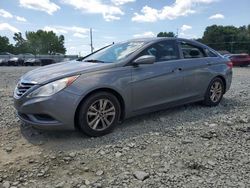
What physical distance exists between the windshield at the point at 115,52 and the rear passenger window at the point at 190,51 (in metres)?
1.00

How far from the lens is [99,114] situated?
474cm

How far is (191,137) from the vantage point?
15.6ft

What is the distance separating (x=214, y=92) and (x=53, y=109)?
3661mm

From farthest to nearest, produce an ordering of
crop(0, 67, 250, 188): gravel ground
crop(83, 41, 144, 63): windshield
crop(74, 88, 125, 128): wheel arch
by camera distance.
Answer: crop(83, 41, 144, 63): windshield < crop(74, 88, 125, 128): wheel arch < crop(0, 67, 250, 188): gravel ground

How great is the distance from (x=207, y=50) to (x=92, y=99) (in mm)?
3243

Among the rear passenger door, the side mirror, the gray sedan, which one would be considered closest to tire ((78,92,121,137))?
the gray sedan

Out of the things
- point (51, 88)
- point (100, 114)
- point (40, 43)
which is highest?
point (40, 43)

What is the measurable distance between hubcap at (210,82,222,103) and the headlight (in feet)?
10.9

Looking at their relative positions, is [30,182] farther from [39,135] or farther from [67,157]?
[39,135]

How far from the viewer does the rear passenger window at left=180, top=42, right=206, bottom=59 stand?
6.18 metres

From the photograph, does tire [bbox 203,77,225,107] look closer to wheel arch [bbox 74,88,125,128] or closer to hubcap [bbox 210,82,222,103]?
hubcap [bbox 210,82,222,103]

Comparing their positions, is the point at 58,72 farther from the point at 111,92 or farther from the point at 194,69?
the point at 194,69

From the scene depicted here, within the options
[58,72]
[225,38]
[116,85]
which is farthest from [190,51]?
[225,38]

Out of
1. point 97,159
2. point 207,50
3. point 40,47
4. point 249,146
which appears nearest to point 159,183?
point 97,159
